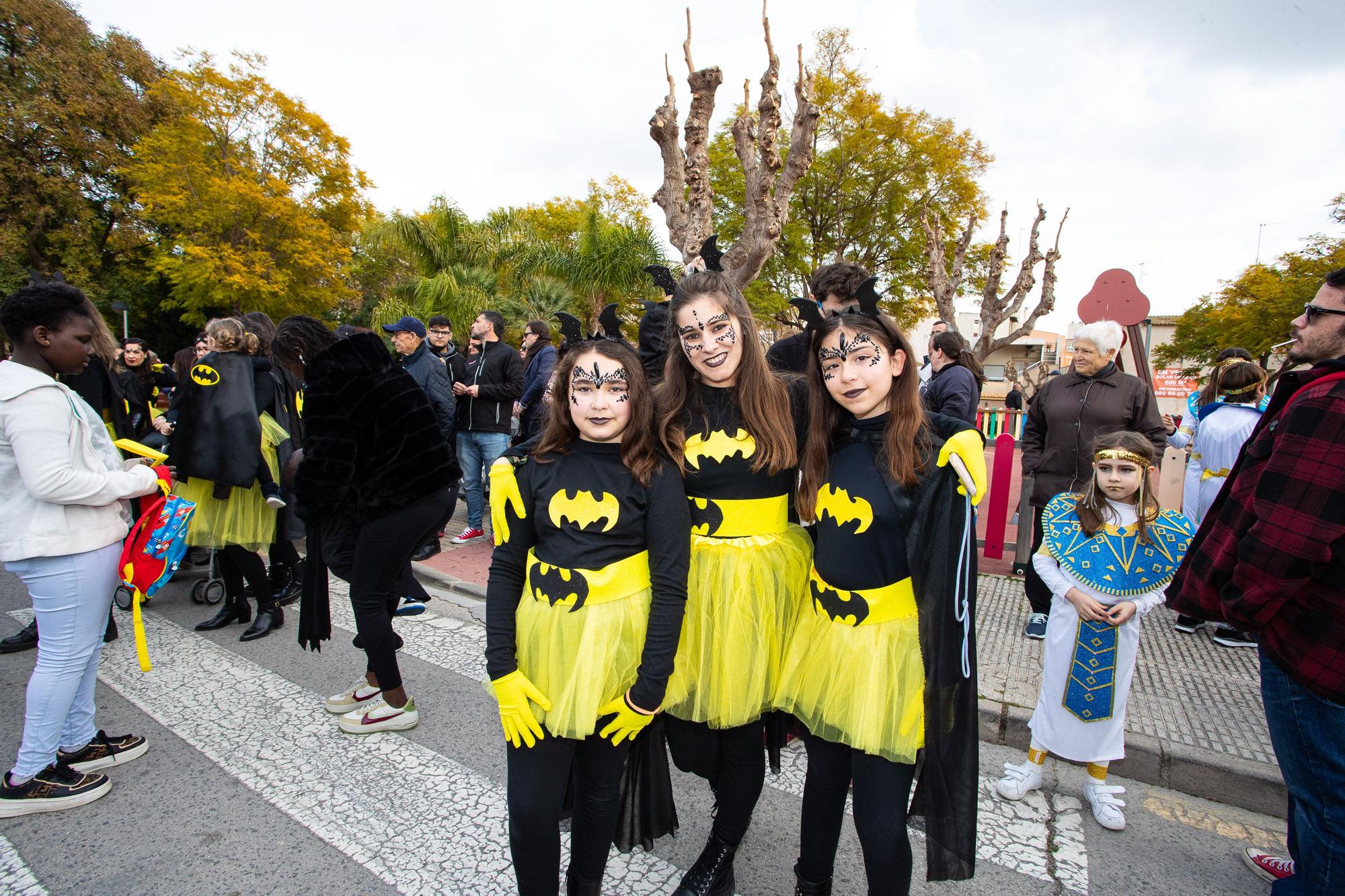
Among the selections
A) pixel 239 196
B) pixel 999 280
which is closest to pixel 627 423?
pixel 999 280

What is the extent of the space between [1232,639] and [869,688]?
4076mm

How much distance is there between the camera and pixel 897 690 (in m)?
1.92

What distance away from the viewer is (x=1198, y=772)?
9.83 feet

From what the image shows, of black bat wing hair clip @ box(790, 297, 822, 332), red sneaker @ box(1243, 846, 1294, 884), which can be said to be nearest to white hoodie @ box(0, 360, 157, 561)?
black bat wing hair clip @ box(790, 297, 822, 332)

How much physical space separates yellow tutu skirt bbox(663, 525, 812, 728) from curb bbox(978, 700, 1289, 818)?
2.04 meters

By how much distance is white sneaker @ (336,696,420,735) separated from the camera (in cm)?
331

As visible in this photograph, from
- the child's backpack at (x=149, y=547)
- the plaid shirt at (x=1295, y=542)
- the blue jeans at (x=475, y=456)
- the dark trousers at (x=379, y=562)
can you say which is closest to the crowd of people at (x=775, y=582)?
the plaid shirt at (x=1295, y=542)

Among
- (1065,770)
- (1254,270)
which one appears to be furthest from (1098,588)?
(1254,270)

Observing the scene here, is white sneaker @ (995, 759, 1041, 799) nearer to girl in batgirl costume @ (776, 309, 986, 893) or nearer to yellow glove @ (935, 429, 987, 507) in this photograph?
girl in batgirl costume @ (776, 309, 986, 893)

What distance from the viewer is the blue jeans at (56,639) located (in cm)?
269

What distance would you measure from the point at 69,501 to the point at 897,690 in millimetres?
3157

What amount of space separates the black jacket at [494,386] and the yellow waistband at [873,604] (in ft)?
17.4

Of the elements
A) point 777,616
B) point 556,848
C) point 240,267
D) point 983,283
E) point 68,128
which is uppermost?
point 68,128

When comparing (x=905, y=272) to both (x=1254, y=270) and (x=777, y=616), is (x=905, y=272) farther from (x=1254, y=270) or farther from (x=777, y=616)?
(x=777, y=616)
